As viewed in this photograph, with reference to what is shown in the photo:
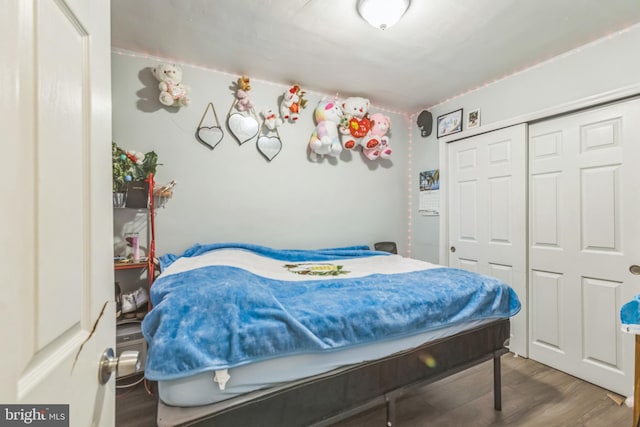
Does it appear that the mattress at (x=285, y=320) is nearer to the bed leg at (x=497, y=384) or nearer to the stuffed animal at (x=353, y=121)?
the bed leg at (x=497, y=384)

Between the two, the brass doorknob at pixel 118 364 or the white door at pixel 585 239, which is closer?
the brass doorknob at pixel 118 364

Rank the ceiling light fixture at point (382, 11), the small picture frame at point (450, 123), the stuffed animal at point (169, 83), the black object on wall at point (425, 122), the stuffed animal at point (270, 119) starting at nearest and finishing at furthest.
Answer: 1. the ceiling light fixture at point (382, 11)
2. the stuffed animal at point (169, 83)
3. the stuffed animal at point (270, 119)
4. the small picture frame at point (450, 123)
5. the black object on wall at point (425, 122)

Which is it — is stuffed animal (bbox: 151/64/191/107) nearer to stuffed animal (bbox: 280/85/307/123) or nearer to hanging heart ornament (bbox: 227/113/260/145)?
hanging heart ornament (bbox: 227/113/260/145)

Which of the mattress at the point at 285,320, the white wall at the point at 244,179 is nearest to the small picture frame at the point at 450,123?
the white wall at the point at 244,179

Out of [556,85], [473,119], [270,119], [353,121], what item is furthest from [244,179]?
[556,85]

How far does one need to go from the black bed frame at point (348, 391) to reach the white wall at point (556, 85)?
65.6 inches

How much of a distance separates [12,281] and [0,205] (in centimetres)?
9

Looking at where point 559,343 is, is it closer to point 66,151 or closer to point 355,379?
point 355,379

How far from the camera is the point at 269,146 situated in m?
2.81

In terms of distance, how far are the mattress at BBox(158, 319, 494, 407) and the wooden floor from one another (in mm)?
636

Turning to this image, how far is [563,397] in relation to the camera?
6.36 ft

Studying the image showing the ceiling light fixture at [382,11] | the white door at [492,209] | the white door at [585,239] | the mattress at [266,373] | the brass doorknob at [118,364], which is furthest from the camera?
the white door at [492,209]

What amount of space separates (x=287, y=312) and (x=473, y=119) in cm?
279

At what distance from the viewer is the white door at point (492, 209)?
2543 millimetres
